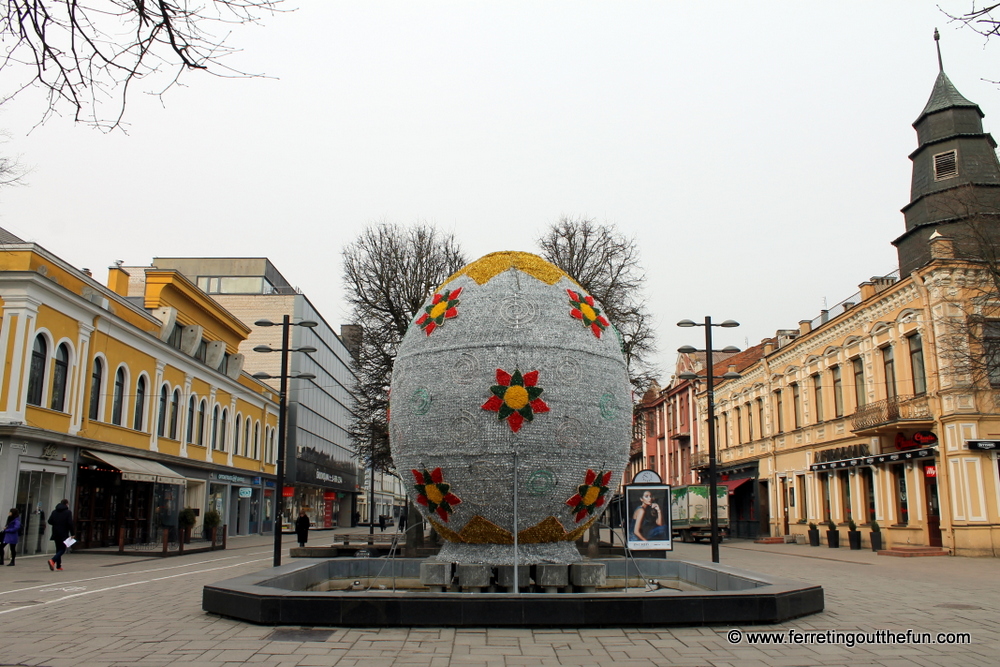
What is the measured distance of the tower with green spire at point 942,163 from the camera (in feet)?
94.3

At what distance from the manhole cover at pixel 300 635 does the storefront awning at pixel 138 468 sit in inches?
743

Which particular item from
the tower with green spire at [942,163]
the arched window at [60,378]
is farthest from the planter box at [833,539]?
the arched window at [60,378]

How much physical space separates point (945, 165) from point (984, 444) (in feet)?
37.4

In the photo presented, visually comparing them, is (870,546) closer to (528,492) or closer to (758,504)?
(758,504)

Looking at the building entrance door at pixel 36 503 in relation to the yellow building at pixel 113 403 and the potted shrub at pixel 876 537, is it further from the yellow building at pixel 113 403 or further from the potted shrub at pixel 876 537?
the potted shrub at pixel 876 537

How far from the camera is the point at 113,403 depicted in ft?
89.1

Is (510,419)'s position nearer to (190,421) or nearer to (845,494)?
(845,494)

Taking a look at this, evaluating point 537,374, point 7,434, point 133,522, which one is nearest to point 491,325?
point 537,374

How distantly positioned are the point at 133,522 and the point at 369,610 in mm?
24703

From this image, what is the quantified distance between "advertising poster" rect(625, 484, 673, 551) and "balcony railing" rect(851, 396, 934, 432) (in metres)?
11.0

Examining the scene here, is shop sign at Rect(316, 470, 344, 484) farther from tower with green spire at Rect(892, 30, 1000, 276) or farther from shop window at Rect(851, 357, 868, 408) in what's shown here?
tower with green spire at Rect(892, 30, 1000, 276)

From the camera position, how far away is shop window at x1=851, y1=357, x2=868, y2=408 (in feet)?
101

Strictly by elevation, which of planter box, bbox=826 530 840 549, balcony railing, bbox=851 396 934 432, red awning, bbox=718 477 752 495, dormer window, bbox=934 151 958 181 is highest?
dormer window, bbox=934 151 958 181

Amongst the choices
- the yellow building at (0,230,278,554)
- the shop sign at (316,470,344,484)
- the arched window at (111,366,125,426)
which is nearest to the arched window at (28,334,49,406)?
the yellow building at (0,230,278,554)
